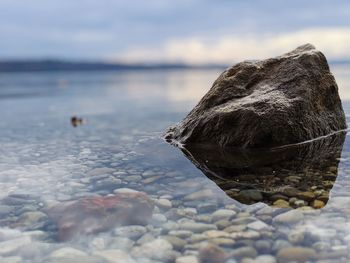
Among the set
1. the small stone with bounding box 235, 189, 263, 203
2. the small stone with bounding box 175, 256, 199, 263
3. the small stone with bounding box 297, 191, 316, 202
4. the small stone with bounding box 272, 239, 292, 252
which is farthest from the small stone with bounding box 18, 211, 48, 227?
the small stone with bounding box 297, 191, 316, 202

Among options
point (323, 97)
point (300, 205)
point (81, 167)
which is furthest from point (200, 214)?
point (323, 97)

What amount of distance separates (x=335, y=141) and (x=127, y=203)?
4448 mm

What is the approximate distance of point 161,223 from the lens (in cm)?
399

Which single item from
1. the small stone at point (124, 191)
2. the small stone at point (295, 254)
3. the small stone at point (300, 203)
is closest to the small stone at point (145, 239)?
the small stone at point (295, 254)

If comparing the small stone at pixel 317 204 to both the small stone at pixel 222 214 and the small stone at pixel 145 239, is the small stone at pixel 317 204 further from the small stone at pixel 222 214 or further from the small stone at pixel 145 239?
the small stone at pixel 145 239

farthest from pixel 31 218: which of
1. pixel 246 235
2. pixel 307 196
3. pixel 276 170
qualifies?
pixel 276 170

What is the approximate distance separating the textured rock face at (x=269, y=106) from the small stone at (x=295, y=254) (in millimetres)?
3730

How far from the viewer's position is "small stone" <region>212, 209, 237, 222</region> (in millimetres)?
4012

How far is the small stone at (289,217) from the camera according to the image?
12.5 ft

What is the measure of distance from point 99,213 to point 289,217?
190 centimetres

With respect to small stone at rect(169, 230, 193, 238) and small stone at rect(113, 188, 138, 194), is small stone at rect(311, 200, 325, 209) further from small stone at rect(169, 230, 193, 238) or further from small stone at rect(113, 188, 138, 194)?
small stone at rect(113, 188, 138, 194)

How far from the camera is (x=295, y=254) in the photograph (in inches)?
126

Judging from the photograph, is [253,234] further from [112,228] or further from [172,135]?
[172,135]

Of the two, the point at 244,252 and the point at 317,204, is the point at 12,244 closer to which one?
the point at 244,252
